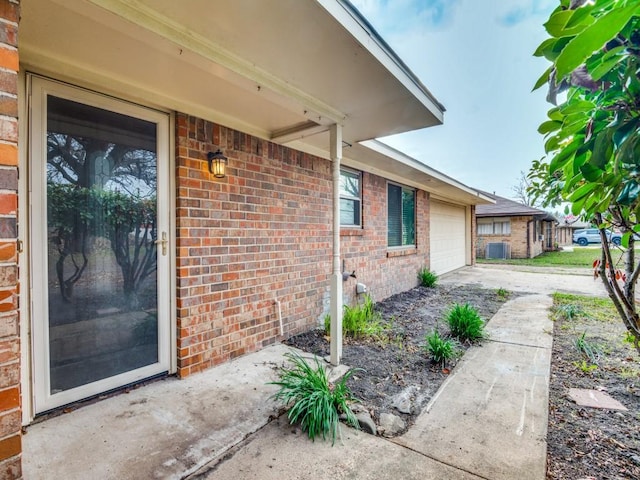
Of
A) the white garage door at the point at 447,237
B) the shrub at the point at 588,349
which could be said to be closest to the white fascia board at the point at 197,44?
the shrub at the point at 588,349

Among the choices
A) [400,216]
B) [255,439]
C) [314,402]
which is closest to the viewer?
[255,439]

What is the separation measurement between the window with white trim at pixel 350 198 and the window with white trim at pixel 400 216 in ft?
4.34

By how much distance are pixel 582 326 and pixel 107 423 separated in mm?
6114

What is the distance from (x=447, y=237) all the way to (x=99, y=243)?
1056 centimetres

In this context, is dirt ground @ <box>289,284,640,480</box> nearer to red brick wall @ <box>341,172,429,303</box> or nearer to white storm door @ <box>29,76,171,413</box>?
red brick wall @ <box>341,172,429,303</box>

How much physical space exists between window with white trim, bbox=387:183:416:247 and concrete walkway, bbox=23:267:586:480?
4.41m

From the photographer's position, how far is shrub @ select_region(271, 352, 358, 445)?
7.29 ft

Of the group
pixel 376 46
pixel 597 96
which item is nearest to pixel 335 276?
pixel 376 46

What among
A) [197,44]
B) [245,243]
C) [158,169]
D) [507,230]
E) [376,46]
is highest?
[376,46]

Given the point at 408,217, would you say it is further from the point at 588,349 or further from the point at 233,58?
the point at 233,58

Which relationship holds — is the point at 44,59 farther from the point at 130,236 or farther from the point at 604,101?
the point at 604,101

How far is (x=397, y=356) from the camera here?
145 inches

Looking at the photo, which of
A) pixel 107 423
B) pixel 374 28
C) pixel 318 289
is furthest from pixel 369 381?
pixel 374 28

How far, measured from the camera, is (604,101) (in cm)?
99
